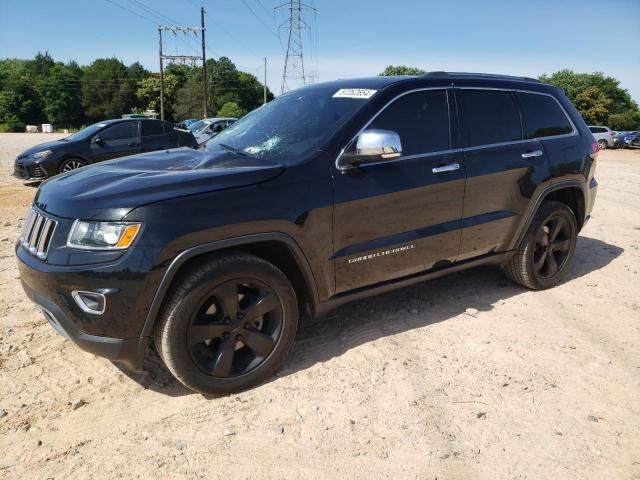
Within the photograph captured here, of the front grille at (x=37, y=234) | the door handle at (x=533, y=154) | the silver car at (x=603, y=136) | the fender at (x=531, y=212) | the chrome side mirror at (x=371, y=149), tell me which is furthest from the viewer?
the silver car at (x=603, y=136)

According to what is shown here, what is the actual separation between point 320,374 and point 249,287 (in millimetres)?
759

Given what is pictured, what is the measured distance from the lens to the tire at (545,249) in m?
4.34

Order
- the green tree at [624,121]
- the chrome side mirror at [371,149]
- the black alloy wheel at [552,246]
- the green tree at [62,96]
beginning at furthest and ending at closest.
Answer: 1. the green tree at [62,96]
2. the green tree at [624,121]
3. the black alloy wheel at [552,246]
4. the chrome side mirror at [371,149]

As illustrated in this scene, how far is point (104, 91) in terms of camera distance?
286ft

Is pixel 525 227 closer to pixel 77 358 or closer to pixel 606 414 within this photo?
pixel 606 414

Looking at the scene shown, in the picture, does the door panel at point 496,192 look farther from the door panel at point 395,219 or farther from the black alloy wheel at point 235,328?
the black alloy wheel at point 235,328

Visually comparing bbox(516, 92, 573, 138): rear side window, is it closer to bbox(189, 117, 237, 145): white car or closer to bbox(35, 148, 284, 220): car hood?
bbox(35, 148, 284, 220): car hood

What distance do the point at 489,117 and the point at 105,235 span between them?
120 inches

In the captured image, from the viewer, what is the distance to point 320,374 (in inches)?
123

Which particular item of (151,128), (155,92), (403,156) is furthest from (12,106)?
(403,156)

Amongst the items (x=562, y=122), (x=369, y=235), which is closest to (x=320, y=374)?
(x=369, y=235)

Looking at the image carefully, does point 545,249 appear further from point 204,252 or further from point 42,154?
point 42,154

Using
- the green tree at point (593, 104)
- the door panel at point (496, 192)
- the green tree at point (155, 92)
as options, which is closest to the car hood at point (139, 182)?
the door panel at point (496, 192)

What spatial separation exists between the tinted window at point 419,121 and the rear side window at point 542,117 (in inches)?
39.2
